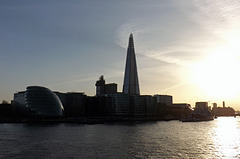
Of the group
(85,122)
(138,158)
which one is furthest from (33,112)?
(138,158)

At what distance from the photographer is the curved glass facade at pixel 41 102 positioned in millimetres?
156750

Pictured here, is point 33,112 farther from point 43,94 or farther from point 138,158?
point 138,158

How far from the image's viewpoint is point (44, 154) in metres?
44.8

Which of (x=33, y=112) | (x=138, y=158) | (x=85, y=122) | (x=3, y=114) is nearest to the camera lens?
(x=138, y=158)

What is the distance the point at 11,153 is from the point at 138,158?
22.8 meters

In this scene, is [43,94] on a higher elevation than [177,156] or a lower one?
higher

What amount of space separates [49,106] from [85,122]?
2911 cm

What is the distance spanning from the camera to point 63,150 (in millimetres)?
48906

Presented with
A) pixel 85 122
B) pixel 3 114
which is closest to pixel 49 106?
pixel 85 122

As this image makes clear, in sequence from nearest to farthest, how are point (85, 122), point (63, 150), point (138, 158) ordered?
point (138, 158), point (63, 150), point (85, 122)

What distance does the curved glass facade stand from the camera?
157 m

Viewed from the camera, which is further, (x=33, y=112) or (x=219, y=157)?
(x=33, y=112)

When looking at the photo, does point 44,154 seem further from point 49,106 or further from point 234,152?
point 49,106

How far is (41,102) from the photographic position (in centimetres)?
15838
